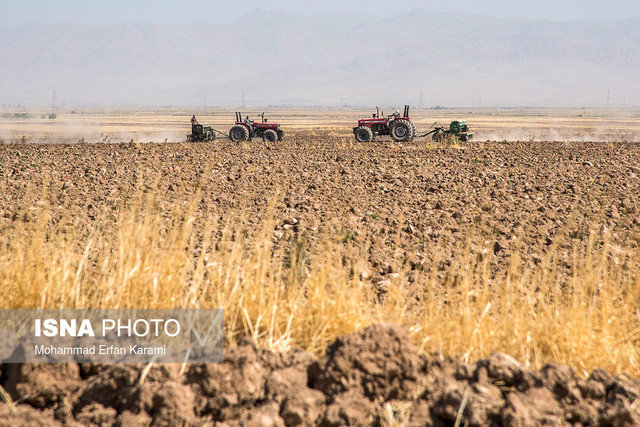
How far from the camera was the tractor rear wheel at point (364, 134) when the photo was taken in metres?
26.6

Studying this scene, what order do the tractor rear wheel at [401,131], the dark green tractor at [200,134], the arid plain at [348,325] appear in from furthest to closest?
the dark green tractor at [200,134]
the tractor rear wheel at [401,131]
the arid plain at [348,325]

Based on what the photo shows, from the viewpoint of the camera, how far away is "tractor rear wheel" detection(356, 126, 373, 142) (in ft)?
Answer: 87.4

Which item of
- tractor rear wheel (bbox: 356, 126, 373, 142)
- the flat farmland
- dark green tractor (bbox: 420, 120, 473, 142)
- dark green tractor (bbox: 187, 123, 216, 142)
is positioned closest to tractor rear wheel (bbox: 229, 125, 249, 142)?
dark green tractor (bbox: 187, 123, 216, 142)

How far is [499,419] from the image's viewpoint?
309cm

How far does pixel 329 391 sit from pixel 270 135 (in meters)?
24.0

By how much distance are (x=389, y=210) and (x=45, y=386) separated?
6.93m

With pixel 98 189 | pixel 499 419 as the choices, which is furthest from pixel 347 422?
pixel 98 189

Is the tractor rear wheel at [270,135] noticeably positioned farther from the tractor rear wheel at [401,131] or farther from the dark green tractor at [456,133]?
the dark green tractor at [456,133]

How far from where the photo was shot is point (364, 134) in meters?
26.7

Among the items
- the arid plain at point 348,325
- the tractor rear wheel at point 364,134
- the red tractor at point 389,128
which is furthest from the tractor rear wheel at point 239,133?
the arid plain at point 348,325

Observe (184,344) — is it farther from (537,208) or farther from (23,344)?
(537,208)

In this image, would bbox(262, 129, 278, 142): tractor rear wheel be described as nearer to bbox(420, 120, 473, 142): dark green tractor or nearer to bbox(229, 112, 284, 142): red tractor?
bbox(229, 112, 284, 142): red tractor

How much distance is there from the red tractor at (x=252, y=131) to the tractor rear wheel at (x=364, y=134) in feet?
11.2

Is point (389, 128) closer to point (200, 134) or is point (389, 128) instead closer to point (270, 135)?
point (270, 135)
